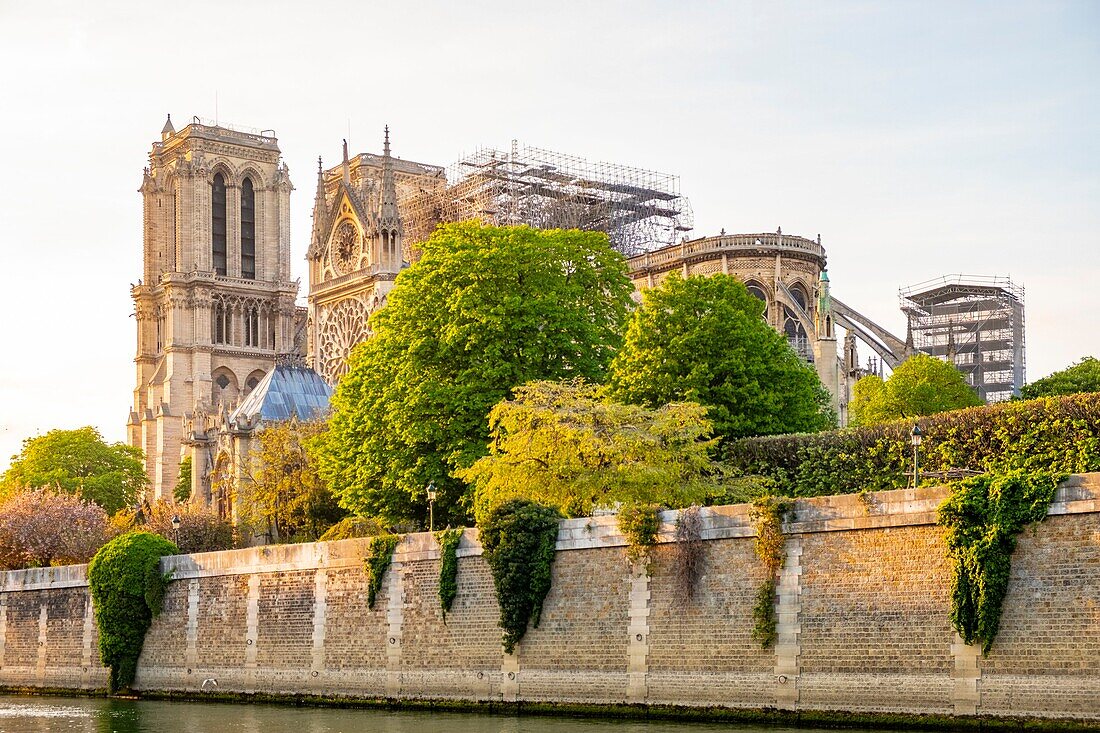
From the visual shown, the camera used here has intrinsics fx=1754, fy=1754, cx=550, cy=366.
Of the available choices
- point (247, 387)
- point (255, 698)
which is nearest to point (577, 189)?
point (247, 387)

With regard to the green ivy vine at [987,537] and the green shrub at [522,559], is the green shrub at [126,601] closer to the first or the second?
the green shrub at [522,559]

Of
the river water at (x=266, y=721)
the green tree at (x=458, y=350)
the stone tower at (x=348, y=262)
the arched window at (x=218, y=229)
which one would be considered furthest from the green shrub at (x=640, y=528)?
the arched window at (x=218, y=229)

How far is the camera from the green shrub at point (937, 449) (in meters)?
28.7

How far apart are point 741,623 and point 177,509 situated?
120 feet

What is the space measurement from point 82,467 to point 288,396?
1790 centimetres

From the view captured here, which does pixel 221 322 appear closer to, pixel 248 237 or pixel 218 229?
pixel 218 229

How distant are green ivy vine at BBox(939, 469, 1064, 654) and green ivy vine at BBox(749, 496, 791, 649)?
3.08m

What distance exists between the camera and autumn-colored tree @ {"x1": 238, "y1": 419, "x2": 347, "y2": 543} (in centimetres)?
4797

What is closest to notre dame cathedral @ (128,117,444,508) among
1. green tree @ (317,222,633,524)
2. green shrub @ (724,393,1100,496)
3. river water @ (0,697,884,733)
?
green tree @ (317,222,633,524)

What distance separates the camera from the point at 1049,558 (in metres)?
22.2

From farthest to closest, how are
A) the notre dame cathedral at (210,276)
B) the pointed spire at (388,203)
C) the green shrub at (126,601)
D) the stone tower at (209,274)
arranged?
the stone tower at (209,274)
the notre dame cathedral at (210,276)
the pointed spire at (388,203)
the green shrub at (126,601)

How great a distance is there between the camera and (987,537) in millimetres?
22578

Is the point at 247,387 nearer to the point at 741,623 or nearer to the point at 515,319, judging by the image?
the point at 515,319

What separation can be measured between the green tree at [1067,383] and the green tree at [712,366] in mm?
15427
